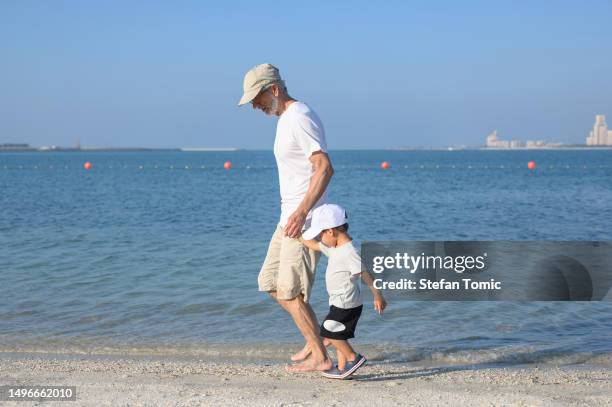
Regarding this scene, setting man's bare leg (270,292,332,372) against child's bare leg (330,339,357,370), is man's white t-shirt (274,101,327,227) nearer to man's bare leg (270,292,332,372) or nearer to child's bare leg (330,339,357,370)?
man's bare leg (270,292,332,372)

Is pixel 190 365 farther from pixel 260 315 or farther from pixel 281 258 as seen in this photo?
pixel 260 315

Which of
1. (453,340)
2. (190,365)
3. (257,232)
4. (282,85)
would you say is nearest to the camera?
(282,85)

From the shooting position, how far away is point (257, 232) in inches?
756

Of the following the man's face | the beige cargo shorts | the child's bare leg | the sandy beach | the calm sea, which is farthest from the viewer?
the calm sea

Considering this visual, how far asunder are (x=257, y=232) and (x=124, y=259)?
6.23m

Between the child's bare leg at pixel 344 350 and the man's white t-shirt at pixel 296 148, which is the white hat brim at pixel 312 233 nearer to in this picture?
the man's white t-shirt at pixel 296 148

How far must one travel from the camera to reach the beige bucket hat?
16.4 feet

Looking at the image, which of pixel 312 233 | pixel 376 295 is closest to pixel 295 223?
pixel 312 233

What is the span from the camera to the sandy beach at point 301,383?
15.8ft

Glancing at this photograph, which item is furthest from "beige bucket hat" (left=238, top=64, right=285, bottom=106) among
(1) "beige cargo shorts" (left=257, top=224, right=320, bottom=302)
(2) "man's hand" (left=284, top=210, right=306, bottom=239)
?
(1) "beige cargo shorts" (left=257, top=224, right=320, bottom=302)

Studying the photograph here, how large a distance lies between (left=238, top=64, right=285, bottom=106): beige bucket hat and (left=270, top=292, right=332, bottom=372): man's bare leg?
4.75ft

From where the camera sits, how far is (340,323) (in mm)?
5238

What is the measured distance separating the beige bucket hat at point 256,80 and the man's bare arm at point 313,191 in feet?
1.88

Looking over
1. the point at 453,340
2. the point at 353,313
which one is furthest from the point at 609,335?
the point at 353,313
